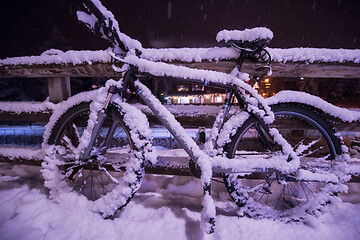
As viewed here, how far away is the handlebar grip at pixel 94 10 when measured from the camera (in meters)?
1.10

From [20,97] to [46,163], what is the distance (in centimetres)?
2228

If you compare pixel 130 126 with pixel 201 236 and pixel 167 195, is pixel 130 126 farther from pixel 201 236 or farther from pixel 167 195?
pixel 201 236

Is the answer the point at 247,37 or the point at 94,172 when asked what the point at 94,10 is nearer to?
the point at 247,37

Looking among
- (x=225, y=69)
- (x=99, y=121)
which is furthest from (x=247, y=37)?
(x=99, y=121)

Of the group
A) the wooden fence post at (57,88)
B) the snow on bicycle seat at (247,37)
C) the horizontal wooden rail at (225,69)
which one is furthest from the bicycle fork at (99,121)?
the snow on bicycle seat at (247,37)

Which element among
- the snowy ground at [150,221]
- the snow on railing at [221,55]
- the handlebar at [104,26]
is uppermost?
the handlebar at [104,26]

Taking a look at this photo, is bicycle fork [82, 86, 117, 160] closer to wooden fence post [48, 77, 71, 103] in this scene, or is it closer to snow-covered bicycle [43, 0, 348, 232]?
→ snow-covered bicycle [43, 0, 348, 232]

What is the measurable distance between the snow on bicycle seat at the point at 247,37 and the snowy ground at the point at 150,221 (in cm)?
156

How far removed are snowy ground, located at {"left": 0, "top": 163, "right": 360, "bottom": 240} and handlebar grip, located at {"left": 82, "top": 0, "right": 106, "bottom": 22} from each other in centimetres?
165

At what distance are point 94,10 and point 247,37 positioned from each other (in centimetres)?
116

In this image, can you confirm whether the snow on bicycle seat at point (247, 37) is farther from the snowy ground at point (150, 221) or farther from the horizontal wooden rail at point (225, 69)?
the snowy ground at point (150, 221)

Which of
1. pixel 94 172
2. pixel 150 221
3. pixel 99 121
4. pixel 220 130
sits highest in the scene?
pixel 99 121

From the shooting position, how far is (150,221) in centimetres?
144

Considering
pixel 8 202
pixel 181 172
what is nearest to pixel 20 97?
pixel 8 202
